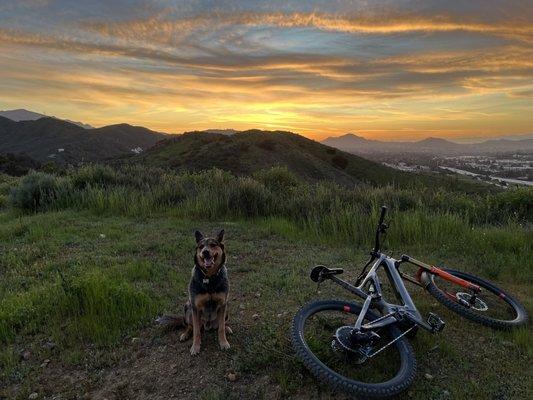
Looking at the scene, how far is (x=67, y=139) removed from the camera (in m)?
125

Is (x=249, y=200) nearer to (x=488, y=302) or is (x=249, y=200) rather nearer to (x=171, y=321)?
(x=488, y=302)

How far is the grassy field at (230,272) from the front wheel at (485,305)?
0.51ft

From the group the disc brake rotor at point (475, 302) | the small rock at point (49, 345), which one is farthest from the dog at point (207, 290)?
the disc brake rotor at point (475, 302)

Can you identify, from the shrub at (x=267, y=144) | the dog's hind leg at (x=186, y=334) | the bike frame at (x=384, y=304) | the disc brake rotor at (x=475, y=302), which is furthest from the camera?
the shrub at (x=267, y=144)

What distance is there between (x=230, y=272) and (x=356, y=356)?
137 inches

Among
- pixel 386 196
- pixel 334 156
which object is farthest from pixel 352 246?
pixel 334 156

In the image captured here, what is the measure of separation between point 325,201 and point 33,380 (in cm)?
870

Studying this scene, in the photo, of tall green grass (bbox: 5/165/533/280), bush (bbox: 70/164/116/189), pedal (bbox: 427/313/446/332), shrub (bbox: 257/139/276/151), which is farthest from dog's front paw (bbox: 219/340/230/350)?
shrub (bbox: 257/139/276/151)

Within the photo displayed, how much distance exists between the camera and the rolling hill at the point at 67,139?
107500mm

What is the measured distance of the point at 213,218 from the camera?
11.8 metres

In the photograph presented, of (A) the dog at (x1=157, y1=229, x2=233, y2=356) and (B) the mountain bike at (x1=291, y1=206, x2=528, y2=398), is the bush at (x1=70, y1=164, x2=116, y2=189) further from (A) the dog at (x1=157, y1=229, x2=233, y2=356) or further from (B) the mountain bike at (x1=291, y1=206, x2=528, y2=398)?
(B) the mountain bike at (x1=291, y1=206, x2=528, y2=398)

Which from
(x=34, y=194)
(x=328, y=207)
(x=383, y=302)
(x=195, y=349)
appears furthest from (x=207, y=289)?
(x=34, y=194)

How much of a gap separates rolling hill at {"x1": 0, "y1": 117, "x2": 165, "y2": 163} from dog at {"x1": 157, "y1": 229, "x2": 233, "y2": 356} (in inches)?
3851

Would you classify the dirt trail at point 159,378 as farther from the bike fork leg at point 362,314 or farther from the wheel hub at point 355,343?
the bike fork leg at point 362,314
